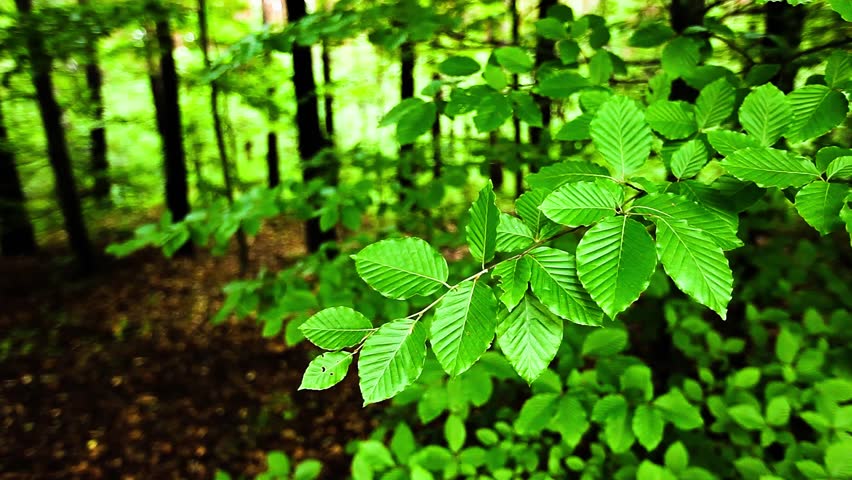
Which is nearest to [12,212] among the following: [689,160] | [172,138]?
[172,138]

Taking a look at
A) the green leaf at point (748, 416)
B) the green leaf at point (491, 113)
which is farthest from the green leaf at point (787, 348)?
the green leaf at point (491, 113)

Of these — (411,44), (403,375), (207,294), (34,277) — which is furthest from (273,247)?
(403,375)

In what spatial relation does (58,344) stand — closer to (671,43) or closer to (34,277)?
(34,277)

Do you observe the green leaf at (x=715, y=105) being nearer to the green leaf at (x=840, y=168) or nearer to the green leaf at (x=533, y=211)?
the green leaf at (x=840, y=168)

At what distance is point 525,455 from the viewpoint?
1.79m

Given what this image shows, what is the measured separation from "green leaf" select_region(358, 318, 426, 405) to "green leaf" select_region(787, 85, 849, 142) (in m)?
0.92

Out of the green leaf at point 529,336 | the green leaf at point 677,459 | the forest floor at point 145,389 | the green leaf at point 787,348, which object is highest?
the green leaf at point 529,336

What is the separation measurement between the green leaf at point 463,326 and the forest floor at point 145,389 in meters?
3.96

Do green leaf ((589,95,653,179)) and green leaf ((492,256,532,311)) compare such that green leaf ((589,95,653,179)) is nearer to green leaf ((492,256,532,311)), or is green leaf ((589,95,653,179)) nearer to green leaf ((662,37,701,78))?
green leaf ((492,256,532,311))

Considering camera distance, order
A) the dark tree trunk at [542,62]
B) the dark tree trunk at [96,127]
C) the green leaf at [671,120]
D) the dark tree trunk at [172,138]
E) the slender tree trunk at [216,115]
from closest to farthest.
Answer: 1. the green leaf at [671,120]
2. the dark tree trunk at [542,62]
3. the dark tree trunk at [96,127]
4. the slender tree trunk at [216,115]
5. the dark tree trunk at [172,138]

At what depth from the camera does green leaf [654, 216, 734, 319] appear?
0.68 meters

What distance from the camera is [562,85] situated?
144cm

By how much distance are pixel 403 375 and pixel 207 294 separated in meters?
7.54

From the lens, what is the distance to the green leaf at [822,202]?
743mm
